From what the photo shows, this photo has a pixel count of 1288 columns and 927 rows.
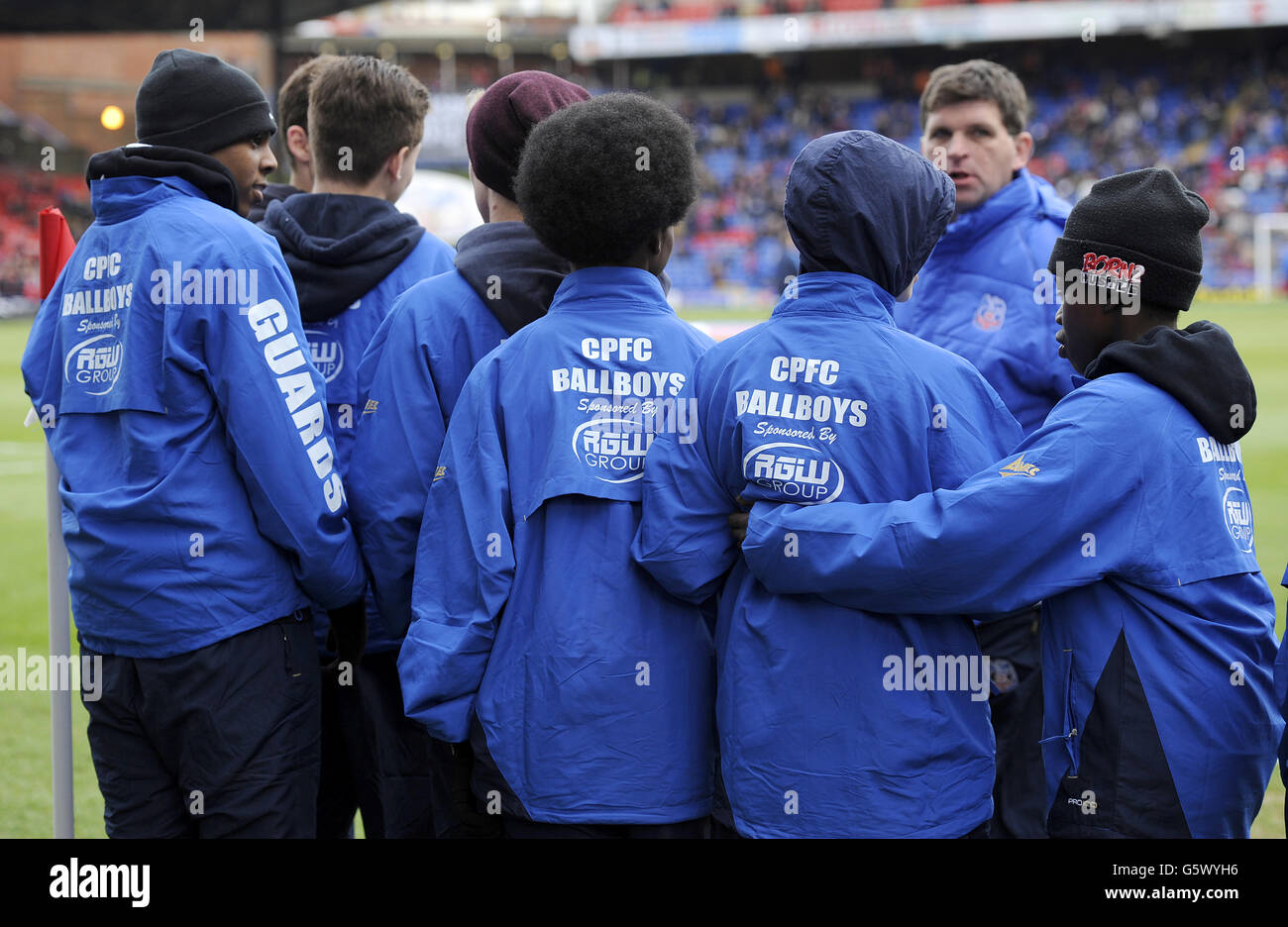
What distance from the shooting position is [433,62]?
48.3 meters

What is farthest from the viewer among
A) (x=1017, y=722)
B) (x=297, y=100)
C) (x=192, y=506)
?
(x=297, y=100)

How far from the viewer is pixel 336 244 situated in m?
3.14

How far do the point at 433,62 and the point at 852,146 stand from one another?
162 feet

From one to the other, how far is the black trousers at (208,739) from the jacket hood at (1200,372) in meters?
1.85

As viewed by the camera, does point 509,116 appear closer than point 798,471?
No

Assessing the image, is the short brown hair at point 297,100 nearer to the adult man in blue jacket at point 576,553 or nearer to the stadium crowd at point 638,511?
the stadium crowd at point 638,511

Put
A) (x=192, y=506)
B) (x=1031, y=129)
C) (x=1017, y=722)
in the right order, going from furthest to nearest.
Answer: (x=1031, y=129), (x=1017, y=722), (x=192, y=506)

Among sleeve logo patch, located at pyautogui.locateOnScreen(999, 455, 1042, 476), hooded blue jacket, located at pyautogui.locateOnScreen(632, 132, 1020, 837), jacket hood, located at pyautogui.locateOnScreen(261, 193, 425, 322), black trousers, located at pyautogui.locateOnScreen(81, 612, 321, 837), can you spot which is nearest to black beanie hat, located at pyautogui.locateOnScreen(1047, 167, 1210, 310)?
hooded blue jacket, located at pyautogui.locateOnScreen(632, 132, 1020, 837)

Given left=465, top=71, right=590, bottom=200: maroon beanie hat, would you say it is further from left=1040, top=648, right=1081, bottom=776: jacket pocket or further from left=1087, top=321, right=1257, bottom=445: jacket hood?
left=1040, top=648, right=1081, bottom=776: jacket pocket

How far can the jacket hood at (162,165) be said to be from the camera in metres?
2.67

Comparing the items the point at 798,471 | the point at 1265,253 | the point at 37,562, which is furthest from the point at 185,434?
the point at 1265,253

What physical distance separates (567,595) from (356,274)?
1272 millimetres

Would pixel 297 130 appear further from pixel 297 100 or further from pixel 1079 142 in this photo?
pixel 1079 142
